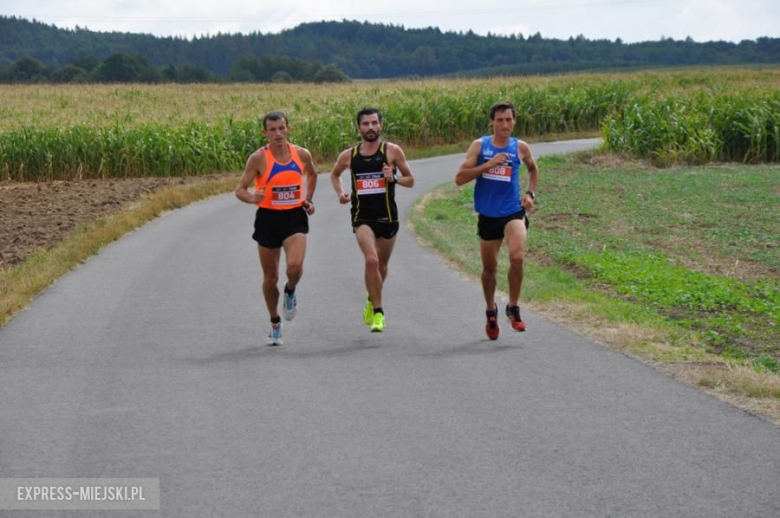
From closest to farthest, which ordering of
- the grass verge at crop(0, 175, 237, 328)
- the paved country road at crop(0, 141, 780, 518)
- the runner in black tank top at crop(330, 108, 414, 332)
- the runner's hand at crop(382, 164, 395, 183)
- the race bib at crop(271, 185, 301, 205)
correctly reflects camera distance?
1. the paved country road at crop(0, 141, 780, 518)
2. the race bib at crop(271, 185, 301, 205)
3. the runner's hand at crop(382, 164, 395, 183)
4. the runner in black tank top at crop(330, 108, 414, 332)
5. the grass verge at crop(0, 175, 237, 328)

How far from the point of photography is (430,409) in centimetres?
804

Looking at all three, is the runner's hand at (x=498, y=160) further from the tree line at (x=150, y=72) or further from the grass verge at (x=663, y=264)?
the tree line at (x=150, y=72)

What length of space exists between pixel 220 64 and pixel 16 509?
18823cm

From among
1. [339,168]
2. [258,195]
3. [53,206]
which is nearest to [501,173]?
[339,168]

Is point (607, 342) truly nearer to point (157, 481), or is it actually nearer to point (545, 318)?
point (545, 318)

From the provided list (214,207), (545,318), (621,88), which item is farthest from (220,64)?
(545,318)

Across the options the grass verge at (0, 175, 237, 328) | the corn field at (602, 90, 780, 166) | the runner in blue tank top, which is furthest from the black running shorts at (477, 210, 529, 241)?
the corn field at (602, 90, 780, 166)

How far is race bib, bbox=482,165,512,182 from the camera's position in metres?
10.5

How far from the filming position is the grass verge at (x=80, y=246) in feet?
45.9

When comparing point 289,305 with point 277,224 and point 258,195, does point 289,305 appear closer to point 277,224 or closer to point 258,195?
point 277,224

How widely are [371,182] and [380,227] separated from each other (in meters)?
0.45

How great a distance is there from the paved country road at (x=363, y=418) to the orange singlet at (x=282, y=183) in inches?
51.0

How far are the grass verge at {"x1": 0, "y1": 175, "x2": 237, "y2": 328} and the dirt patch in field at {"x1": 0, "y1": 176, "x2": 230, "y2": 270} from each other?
396 millimetres

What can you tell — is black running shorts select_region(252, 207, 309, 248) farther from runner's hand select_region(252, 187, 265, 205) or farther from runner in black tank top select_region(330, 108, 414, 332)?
runner in black tank top select_region(330, 108, 414, 332)
